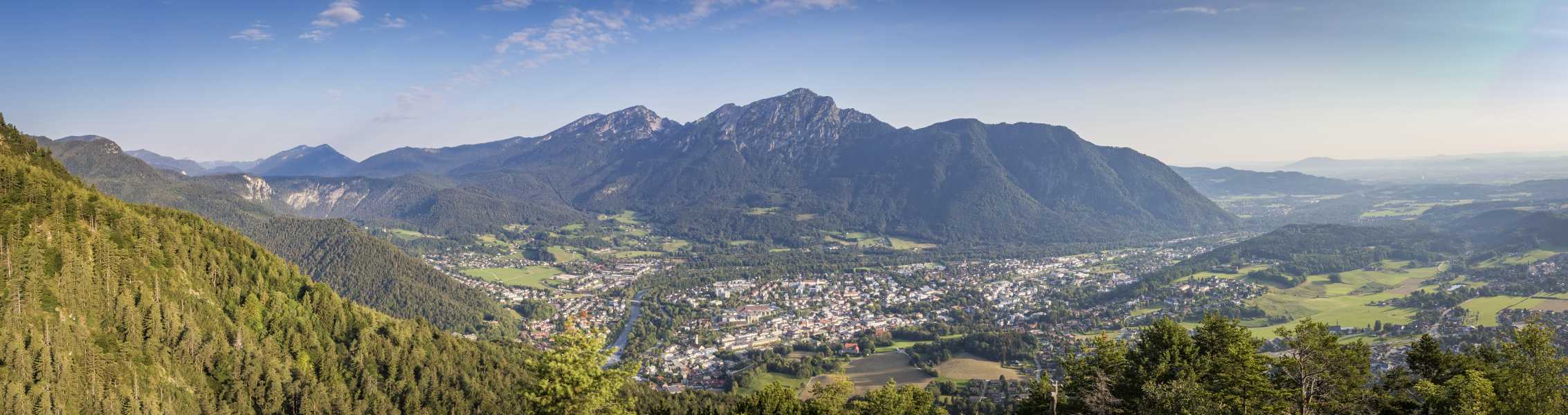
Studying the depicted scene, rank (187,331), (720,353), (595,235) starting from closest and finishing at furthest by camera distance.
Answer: (187,331)
(720,353)
(595,235)

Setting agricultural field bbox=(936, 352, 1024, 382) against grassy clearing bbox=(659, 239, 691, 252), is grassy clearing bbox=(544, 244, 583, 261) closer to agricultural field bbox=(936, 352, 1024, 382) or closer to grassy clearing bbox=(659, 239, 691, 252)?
grassy clearing bbox=(659, 239, 691, 252)

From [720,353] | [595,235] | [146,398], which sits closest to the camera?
[146,398]

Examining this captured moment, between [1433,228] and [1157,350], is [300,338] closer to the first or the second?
[1157,350]

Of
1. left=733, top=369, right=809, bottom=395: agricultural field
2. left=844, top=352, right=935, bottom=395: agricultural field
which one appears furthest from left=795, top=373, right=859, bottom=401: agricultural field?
left=844, top=352, right=935, bottom=395: agricultural field

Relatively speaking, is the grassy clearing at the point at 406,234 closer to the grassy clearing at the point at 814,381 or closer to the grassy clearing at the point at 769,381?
the grassy clearing at the point at 769,381

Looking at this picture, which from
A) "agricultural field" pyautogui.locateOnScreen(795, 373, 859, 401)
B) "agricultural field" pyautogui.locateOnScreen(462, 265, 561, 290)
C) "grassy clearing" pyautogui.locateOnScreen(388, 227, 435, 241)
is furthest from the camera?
"grassy clearing" pyautogui.locateOnScreen(388, 227, 435, 241)

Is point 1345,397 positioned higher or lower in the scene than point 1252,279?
higher

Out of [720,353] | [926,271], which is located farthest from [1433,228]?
[720,353]

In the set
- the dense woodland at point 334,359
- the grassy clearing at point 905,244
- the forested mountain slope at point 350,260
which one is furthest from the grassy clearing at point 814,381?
the grassy clearing at point 905,244
